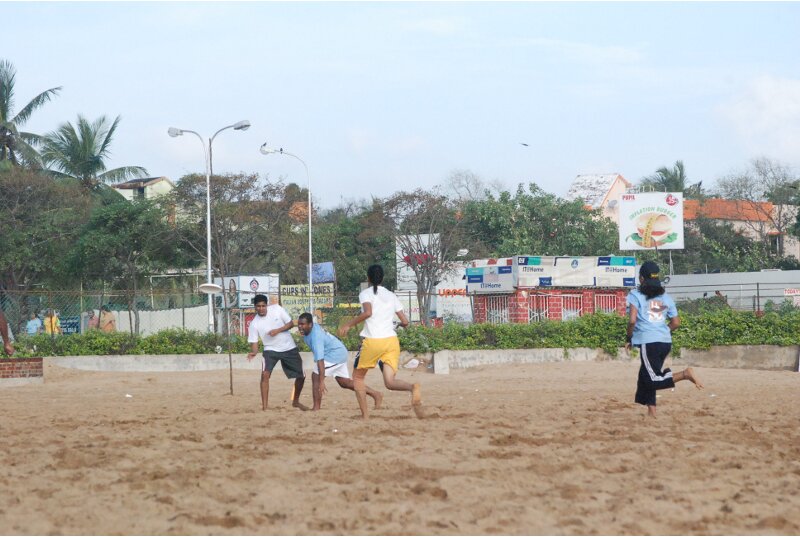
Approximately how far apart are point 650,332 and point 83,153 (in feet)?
130

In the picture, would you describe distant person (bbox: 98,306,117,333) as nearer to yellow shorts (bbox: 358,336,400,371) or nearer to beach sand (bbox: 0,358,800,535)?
beach sand (bbox: 0,358,800,535)

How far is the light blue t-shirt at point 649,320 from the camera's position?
448 inches

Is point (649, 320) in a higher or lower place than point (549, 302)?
lower

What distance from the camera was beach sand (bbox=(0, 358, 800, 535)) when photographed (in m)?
5.71

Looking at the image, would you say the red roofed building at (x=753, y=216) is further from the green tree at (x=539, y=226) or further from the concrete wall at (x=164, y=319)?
the concrete wall at (x=164, y=319)

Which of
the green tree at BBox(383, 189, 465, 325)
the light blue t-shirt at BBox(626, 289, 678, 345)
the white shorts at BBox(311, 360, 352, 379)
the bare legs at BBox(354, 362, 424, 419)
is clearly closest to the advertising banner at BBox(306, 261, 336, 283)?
the green tree at BBox(383, 189, 465, 325)

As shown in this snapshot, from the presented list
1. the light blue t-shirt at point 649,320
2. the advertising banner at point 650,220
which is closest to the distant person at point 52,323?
the light blue t-shirt at point 649,320

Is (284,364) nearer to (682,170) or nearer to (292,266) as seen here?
(292,266)

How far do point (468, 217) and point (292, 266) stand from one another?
11.1 m

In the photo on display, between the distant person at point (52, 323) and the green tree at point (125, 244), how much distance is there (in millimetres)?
17832

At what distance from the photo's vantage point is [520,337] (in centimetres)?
2586

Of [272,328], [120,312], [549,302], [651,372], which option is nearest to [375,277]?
[272,328]

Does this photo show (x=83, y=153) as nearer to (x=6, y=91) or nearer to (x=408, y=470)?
(x=6, y=91)

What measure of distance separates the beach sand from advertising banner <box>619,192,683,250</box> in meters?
35.7
